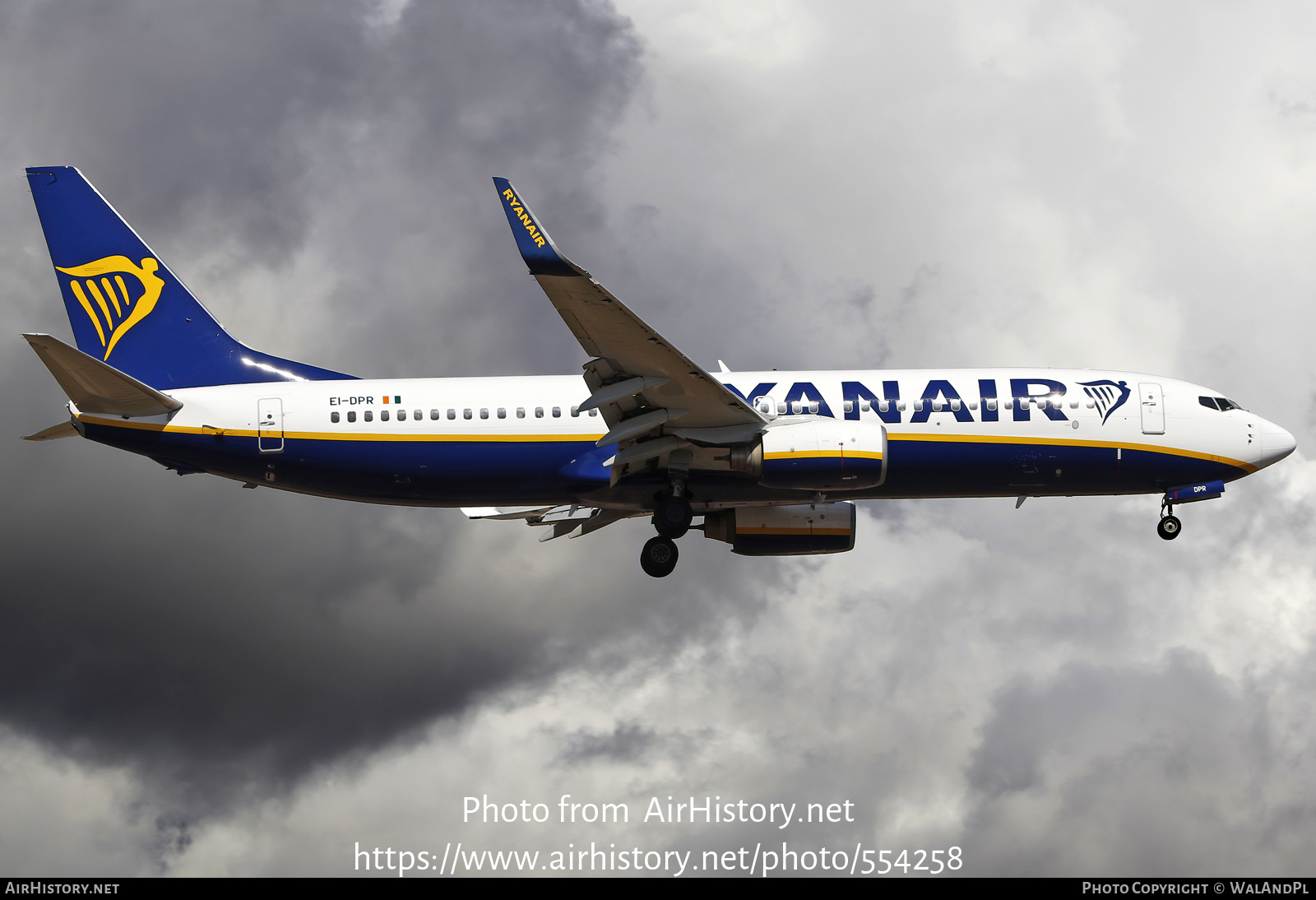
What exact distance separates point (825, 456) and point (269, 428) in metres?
15.8

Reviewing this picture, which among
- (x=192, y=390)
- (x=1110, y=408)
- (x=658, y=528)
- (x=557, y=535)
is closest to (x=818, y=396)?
(x=658, y=528)

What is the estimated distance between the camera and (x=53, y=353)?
33469mm

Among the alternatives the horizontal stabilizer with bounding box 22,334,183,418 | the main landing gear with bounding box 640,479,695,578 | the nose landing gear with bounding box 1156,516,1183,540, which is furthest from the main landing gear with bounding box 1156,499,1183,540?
the horizontal stabilizer with bounding box 22,334,183,418

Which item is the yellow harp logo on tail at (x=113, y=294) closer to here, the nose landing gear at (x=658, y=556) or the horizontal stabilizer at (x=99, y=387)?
the horizontal stabilizer at (x=99, y=387)

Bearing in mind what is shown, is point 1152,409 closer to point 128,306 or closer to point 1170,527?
point 1170,527

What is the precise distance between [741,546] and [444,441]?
405 inches

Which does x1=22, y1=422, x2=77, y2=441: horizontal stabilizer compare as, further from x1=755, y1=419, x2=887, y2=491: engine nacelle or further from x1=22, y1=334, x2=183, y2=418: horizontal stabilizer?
x1=755, y1=419, x2=887, y2=491: engine nacelle

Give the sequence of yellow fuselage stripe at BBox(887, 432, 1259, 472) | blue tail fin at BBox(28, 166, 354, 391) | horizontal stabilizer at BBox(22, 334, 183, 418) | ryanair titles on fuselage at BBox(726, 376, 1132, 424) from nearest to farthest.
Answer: horizontal stabilizer at BBox(22, 334, 183, 418)
yellow fuselage stripe at BBox(887, 432, 1259, 472)
ryanair titles on fuselage at BBox(726, 376, 1132, 424)
blue tail fin at BBox(28, 166, 354, 391)

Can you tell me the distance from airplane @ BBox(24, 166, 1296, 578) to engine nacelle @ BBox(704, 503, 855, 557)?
1.31 m

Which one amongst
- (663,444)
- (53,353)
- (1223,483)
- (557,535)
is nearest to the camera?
(53,353)

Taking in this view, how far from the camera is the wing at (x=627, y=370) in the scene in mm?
29281

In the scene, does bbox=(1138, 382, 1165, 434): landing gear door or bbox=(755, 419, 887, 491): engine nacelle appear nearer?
bbox=(755, 419, 887, 491): engine nacelle

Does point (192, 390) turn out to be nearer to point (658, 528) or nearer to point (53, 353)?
point (53, 353)

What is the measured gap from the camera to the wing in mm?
29281
